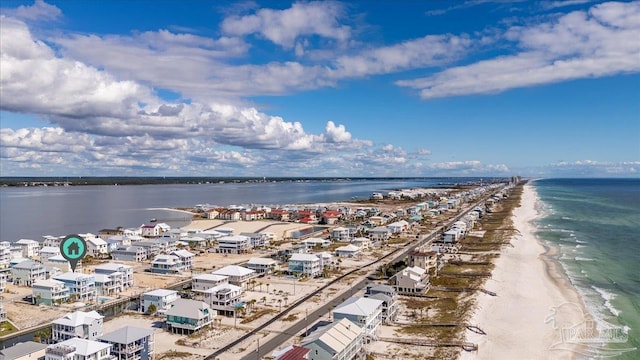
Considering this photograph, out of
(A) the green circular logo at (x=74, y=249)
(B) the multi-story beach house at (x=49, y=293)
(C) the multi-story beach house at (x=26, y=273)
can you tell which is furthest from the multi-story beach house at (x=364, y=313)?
(C) the multi-story beach house at (x=26, y=273)

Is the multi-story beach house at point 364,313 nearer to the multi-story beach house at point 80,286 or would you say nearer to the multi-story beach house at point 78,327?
the multi-story beach house at point 78,327

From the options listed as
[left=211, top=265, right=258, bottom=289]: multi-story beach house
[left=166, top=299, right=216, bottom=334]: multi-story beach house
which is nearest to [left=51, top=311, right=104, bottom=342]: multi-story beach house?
[left=166, top=299, right=216, bottom=334]: multi-story beach house

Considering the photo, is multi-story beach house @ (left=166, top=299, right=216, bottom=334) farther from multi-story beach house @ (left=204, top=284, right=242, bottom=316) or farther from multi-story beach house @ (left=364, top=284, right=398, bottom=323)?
multi-story beach house @ (left=364, top=284, right=398, bottom=323)

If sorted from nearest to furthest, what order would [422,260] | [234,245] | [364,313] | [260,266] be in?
1. [364,313]
2. [422,260]
3. [260,266]
4. [234,245]

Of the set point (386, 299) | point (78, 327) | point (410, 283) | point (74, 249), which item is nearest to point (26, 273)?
point (74, 249)

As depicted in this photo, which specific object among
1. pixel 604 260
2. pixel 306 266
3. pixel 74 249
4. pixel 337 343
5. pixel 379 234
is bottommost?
pixel 604 260

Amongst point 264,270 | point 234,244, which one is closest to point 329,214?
point 234,244

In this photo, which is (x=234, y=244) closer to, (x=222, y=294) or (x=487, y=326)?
(x=222, y=294)

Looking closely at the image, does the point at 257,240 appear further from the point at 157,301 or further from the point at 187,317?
the point at 187,317
